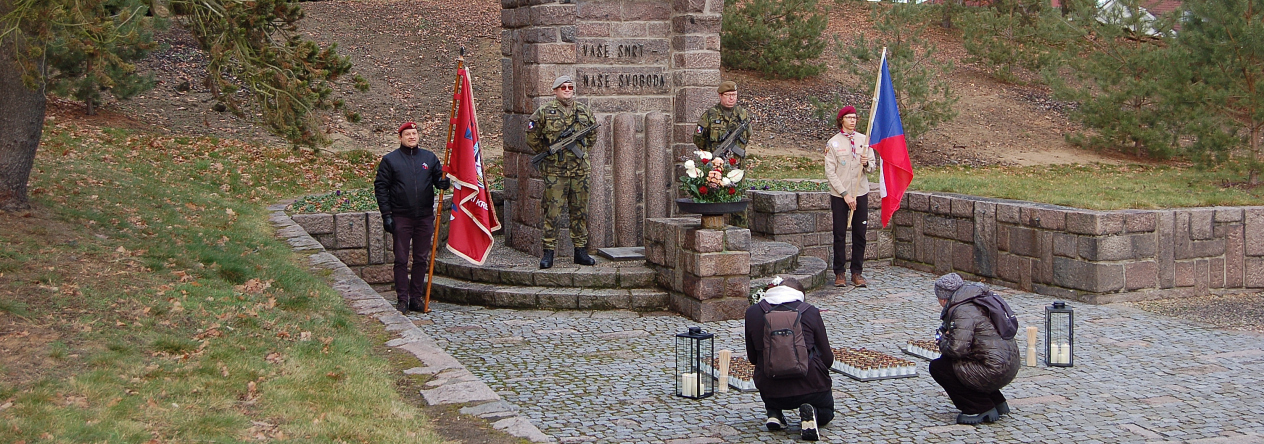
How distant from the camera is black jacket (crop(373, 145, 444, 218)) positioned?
10.3 metres

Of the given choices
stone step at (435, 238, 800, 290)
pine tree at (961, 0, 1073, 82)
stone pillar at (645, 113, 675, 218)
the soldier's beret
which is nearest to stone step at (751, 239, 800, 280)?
stone step at (435, 238, 800, 290)

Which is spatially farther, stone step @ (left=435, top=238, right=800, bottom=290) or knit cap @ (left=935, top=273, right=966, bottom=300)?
stone step @ (left=435, top=238, right=800, bottom=290)

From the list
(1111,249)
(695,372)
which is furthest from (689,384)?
(1111,249)

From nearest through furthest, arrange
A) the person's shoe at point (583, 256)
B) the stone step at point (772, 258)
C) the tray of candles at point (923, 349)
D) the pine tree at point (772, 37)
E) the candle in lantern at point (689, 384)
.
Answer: the candle in lantern at point (689, 384), the tray of candles at point (923, 349), the person's shoe at point (583, 256), the stone step at point (772, 258), the pine tree at point (772, 37)

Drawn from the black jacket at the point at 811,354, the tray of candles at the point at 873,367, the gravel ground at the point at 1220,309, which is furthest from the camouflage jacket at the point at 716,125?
the black jacket at the point at 811,354

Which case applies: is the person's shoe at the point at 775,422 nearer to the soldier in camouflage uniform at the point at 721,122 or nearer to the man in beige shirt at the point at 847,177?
the soldier in camouflage uniform at the point at 721,122

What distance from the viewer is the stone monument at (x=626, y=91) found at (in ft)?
38.4

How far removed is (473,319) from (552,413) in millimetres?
3231

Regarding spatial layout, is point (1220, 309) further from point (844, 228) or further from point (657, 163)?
point (657, 163)

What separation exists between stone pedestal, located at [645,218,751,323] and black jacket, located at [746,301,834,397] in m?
3.25

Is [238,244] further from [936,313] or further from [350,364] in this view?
[936,313]

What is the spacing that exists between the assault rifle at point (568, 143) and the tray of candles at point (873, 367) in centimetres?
363

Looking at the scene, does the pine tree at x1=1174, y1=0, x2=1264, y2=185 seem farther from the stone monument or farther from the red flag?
the red flag

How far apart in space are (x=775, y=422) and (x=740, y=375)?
1.18 metres
